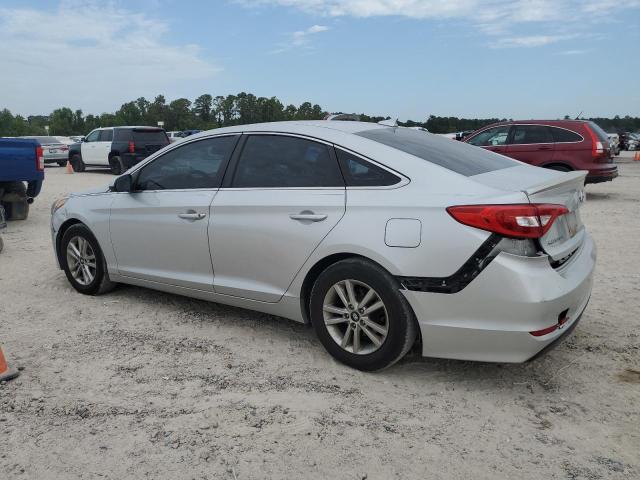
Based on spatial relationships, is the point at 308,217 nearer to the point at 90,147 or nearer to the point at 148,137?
the point at 148,137

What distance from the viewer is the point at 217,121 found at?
284 feet

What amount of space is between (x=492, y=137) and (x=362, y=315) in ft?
33.0

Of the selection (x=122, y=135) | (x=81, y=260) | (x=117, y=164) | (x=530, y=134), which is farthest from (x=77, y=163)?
(x=81, y=260)

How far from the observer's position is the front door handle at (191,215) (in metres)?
4.23

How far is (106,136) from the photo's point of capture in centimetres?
2061

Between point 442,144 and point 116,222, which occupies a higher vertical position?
point 442,144

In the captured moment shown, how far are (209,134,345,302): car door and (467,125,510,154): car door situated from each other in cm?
911

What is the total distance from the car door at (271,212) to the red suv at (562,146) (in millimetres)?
8958

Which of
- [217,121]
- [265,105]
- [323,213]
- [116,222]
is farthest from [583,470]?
[217,121]

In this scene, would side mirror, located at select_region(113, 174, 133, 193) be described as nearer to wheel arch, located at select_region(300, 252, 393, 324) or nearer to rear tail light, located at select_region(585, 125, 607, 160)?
wheel arch, located at select_region(300, 252, 393, 324)

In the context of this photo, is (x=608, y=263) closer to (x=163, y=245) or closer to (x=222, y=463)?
(x=163, y=245)

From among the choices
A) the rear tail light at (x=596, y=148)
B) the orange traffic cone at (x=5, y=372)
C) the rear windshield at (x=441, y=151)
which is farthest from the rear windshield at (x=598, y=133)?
the orange traffic cone at (x=5, y=372)

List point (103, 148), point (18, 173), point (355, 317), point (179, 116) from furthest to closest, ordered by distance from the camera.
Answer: point (179, 116)
point (103, 148)
point (18, 173)
point (355, 317)

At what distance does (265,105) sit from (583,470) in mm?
78386
